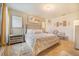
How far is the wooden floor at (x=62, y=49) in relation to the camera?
189 cm

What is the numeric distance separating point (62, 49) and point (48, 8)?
71cm

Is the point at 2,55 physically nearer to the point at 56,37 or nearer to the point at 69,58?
the point at 56,37

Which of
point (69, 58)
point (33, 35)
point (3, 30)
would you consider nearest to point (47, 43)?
point (33, 35)

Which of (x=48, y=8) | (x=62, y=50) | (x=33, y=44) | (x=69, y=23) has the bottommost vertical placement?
(x=62, y=50)

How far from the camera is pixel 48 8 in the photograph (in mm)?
1921

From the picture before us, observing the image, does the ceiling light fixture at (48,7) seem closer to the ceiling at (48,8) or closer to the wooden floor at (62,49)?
the ceiling at (48,8)

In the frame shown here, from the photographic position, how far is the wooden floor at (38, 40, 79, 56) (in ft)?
6.20

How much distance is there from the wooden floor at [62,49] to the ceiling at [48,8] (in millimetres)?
474

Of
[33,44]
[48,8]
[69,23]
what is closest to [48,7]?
[48,8]

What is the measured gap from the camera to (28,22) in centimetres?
190

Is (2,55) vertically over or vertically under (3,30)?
under

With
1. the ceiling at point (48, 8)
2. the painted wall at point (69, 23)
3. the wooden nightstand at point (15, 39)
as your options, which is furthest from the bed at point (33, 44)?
the ceiling at point (48, 8)

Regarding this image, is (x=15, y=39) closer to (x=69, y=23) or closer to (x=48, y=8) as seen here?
(x=48, y=8)

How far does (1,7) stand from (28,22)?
0.49 meters
